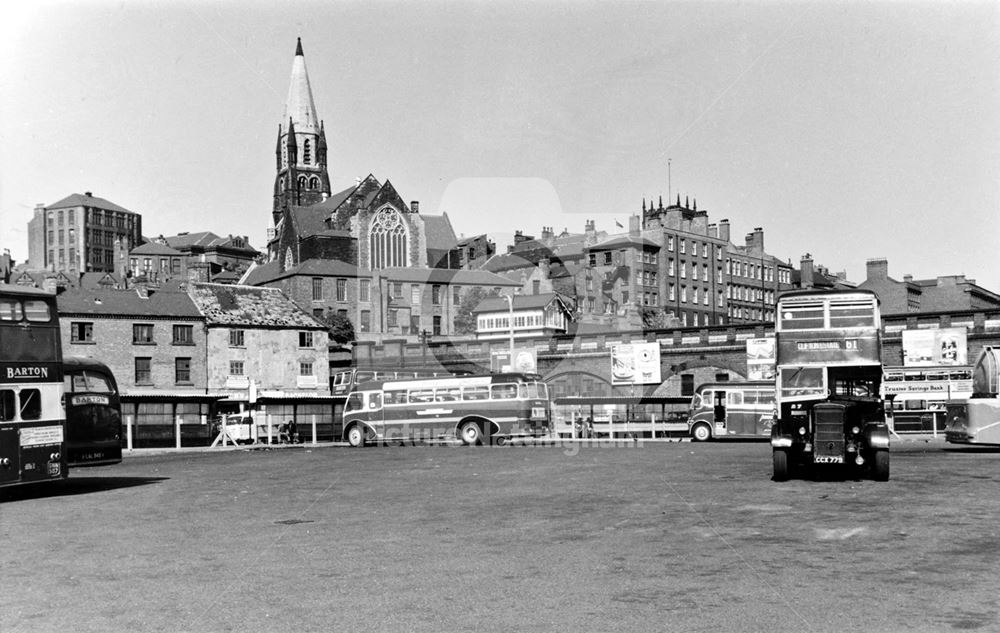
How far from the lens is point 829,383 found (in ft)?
67.3

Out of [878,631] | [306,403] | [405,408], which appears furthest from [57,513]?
[306,403]

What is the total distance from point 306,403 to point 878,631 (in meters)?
48.6

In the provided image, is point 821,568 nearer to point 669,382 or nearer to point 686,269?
point 669,382

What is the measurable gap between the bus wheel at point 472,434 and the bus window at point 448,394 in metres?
1.31

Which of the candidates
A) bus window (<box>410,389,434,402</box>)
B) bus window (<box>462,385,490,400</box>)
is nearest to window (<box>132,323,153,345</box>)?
bus window (<box>410,389,434,402</box>)

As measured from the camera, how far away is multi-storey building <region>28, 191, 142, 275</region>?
17562cm

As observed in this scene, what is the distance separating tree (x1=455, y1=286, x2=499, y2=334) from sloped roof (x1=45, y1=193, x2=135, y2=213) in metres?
93.7

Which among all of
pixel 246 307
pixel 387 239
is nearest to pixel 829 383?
pixel 246 307

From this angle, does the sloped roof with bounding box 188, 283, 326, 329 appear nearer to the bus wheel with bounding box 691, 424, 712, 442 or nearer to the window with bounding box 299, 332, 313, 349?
the window with bounding box 299, 332, 313, 349

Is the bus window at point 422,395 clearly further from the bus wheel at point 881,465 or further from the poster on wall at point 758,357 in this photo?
the poster on wall at point 758,357

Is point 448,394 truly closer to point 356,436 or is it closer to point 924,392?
point 356,436

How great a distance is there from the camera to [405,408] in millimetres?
43219

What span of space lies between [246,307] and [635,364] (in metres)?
29.3

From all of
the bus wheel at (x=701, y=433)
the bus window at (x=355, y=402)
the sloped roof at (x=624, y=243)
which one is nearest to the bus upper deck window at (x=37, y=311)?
the bus window at (x=355, y=402)
